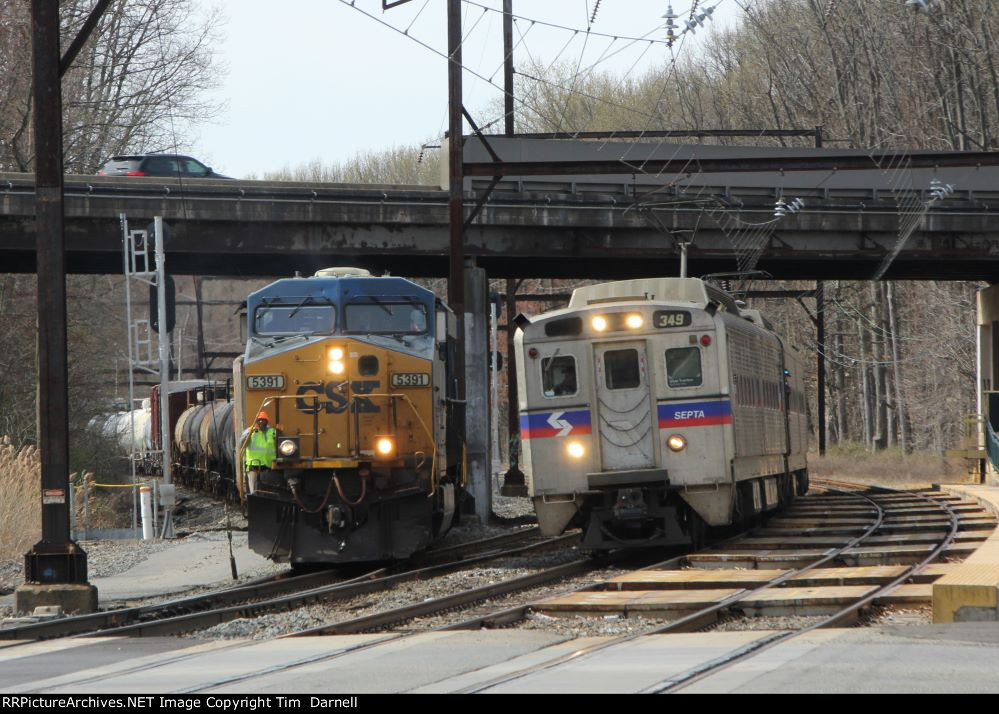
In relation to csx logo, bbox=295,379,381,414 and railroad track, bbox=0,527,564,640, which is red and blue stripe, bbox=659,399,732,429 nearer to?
railroad track, bbox=0,527,564,640

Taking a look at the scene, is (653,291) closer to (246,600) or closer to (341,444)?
(341,444)

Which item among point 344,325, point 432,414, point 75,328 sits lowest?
point 432,414

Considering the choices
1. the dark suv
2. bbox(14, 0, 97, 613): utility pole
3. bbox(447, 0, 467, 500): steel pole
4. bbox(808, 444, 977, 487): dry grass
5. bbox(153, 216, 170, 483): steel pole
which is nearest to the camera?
bbox(14, 0, 97, 613): utility pole

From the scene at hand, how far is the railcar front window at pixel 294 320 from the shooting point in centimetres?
1755

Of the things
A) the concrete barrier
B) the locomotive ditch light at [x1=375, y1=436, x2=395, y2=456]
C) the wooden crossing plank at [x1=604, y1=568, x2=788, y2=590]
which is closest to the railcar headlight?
the wooden crossing plank at [x1=604, y1=568, x2=788, y2=590]

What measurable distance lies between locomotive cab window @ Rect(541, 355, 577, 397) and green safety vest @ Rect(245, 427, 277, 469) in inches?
140

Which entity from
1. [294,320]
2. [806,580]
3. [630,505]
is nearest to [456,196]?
[294,320]

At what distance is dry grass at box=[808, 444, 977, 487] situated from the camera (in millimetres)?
42594

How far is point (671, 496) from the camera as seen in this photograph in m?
17.2

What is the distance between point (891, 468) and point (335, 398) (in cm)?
3493
